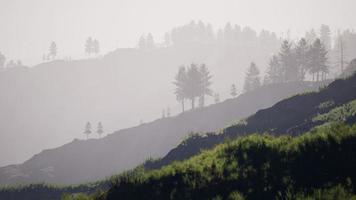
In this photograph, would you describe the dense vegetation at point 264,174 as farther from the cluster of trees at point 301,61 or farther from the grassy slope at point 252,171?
the cluster of trees at point 301,61

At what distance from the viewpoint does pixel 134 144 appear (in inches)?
3450

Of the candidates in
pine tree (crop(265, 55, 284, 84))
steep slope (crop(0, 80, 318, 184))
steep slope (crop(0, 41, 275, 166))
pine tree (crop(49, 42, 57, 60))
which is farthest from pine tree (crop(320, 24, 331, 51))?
pine tree (crop(49, 42, 57, 60))

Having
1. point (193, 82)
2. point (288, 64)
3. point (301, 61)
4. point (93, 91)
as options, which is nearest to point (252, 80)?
point (288, 64)

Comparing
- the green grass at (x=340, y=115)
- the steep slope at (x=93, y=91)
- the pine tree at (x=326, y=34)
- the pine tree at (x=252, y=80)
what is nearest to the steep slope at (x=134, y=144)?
the pine tree at (x=252, y=80)

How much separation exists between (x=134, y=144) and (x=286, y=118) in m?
50.8

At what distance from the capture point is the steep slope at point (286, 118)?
3897 cm

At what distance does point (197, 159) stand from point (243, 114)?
69289mm

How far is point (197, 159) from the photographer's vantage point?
17.1 meters

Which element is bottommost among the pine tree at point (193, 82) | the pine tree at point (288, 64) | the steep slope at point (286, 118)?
the steep slope at point (286, 118)

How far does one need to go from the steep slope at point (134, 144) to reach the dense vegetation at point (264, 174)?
6315 centimetres

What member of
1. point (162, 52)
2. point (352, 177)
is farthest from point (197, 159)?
point (162, 52)

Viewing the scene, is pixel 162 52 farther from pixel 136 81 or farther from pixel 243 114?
pixel 243 114

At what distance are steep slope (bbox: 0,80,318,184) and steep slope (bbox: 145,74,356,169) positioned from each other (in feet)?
110

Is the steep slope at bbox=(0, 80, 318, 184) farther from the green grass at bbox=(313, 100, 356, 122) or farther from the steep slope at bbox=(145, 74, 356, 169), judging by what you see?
the green grass at bbox=(313, 100, 356, 122)
